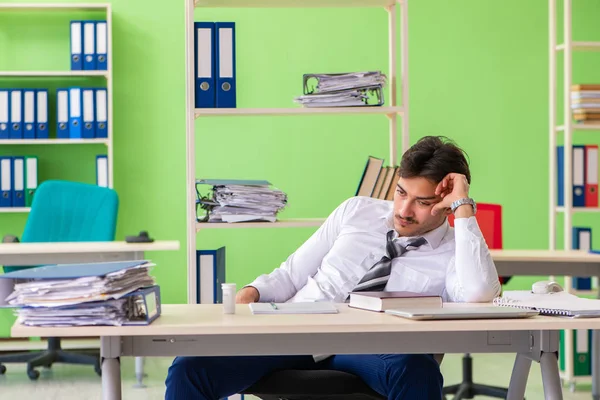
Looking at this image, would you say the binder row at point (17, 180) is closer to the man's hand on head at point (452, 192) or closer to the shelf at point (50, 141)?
the shelf at point (50, 141)

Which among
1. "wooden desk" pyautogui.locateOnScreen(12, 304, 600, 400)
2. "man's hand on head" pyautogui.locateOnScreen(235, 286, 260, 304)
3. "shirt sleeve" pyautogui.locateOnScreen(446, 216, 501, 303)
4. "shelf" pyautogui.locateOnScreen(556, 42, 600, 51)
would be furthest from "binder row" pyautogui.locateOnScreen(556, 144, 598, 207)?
"wooden desk" pyautogui.locateOnScreen(12, 304, 600, 400)

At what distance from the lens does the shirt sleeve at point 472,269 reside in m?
2.12

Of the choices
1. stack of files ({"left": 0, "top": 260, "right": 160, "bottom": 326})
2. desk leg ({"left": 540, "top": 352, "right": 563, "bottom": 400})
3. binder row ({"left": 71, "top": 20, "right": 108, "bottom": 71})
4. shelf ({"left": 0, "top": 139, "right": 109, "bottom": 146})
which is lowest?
desk leg ({"left": 540, "top": 352, "right": 563, "bottom": 400})

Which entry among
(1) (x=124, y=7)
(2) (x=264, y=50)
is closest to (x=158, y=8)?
(1) (x=124, y=7)

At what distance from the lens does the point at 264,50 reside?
5.30 metres

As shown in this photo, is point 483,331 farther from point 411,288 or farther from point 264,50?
point 264,50

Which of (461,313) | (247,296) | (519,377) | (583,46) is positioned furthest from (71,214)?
(461,313)

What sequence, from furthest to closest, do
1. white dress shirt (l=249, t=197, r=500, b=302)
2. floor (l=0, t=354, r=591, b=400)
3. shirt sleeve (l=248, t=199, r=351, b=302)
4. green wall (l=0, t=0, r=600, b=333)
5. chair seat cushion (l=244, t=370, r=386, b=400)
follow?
green wall (l=0, t=0, r=600, b=333) → floor (l=0, t=354, r=591, b=400) → shirt sleeve (l=248, t=199, r=351, b=302) → white dress shirt (l=249, t=197, r=500, b=302) → chair seat cushion (l=244, t=370, r=386, b=400)

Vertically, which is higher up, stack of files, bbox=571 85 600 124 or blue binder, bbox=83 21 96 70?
blue binder, bbox=83 21 96 70

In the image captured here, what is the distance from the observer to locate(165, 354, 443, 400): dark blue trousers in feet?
6.37

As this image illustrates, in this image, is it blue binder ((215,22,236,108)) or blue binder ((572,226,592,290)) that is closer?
blue binder ((215,22,236,108))

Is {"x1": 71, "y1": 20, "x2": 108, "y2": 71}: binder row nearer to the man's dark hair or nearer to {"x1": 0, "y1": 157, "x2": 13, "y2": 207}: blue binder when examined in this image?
{"x1": 0, "y1": 157, "x2": 13, "y2": 207}: blue binder

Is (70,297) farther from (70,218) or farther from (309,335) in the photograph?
(70,218)

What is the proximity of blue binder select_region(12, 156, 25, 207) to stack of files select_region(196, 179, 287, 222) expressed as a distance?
7.41ft
